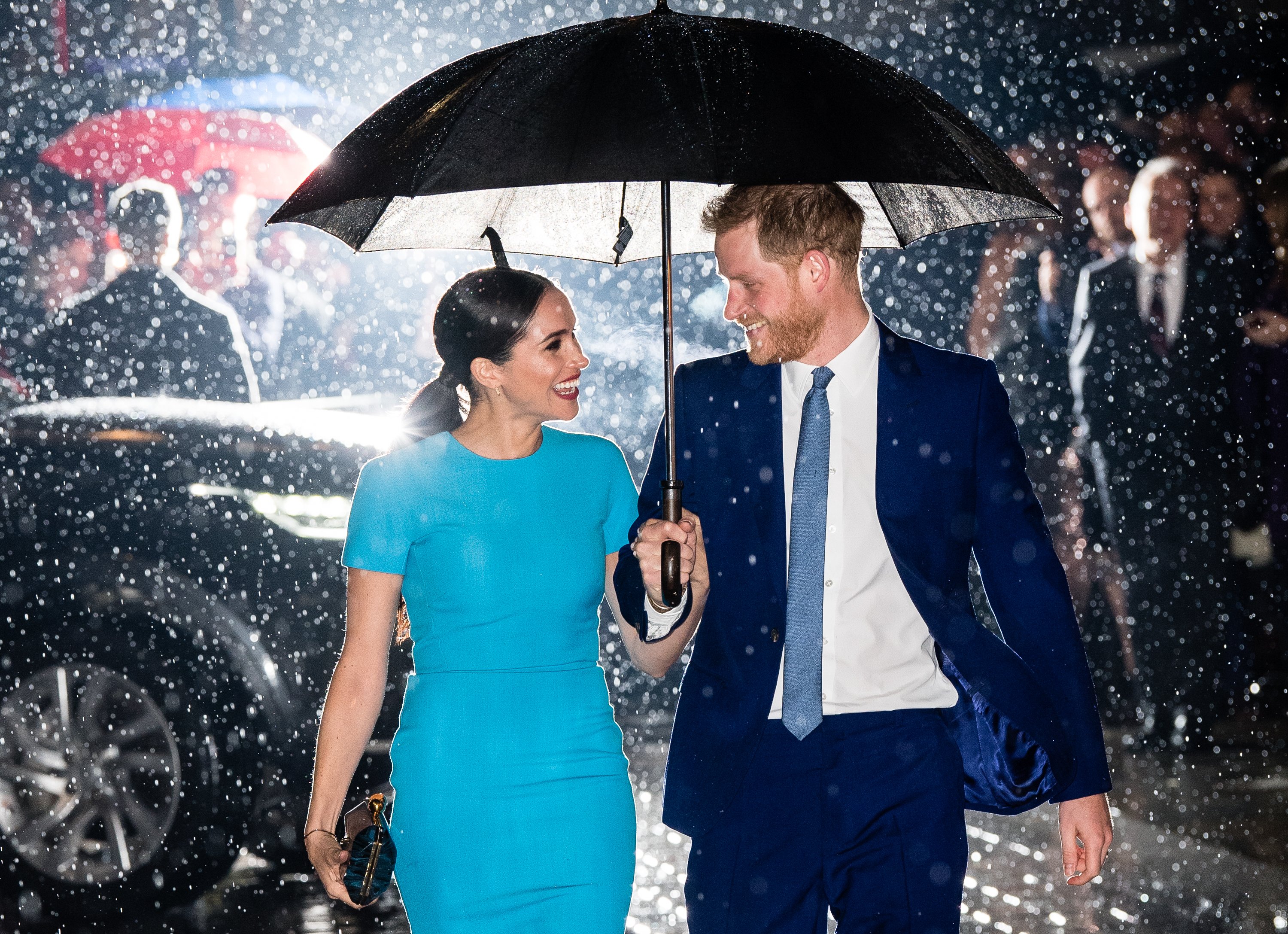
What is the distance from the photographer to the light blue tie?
2.74 m

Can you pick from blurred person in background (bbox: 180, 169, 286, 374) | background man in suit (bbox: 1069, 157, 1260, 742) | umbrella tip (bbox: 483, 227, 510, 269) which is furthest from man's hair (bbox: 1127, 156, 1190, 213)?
umbrella tip (bbox: 483, 227, 510, 269)

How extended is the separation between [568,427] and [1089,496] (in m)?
3.45

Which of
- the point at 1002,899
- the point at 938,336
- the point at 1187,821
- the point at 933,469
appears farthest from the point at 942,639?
the point at 938,336

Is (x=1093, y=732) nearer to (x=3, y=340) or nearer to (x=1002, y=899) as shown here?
(x=1002, y=899)

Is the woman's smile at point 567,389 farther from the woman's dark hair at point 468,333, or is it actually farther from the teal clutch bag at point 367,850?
the teal clutch bag at point 367,850

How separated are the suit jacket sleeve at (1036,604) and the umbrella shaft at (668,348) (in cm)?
60

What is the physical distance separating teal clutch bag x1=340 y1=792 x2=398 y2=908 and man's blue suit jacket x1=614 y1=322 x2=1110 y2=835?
1.88ft

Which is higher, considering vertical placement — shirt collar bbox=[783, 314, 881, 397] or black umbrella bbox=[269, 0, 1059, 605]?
black umbrella bbox=[269, 0, 1059, 605]

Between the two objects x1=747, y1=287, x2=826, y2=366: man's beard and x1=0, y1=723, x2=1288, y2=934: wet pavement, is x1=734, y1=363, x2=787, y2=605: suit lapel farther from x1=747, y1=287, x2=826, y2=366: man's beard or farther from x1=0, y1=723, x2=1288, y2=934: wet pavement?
x1=0, y1=723, x2=1288, y2=934: wet pavement

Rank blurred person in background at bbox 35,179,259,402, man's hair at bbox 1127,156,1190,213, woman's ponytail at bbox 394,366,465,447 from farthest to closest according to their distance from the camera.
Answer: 1. blurred person in background at bbox 35,179,259,402
2. man's hair at bbox 1127,156,1190,213
3. woman's ponytail at bbox 394,366,465,447

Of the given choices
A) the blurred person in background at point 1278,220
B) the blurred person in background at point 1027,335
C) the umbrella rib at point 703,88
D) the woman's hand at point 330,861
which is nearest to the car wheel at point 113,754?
the woman's hand at point 330,861

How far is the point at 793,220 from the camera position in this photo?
290cm

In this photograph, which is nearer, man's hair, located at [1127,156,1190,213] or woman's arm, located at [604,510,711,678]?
woman's arm, located at [604,510,711,678]

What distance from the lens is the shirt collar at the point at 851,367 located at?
9.59ft
